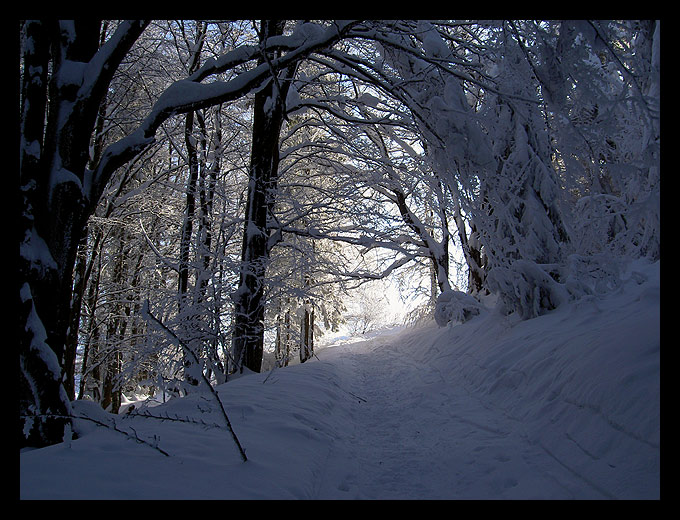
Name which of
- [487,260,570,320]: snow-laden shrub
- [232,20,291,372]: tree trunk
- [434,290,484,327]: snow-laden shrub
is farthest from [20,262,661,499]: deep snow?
[434,290,484,327]: snow-laden shrub

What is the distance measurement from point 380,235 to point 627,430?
6124mm

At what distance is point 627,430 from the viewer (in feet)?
8.23

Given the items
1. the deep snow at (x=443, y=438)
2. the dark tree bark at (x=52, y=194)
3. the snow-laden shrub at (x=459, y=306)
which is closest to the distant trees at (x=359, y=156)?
the dark tree bark at (x=52, y=194)

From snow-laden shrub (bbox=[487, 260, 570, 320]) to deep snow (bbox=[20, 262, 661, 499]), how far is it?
81 centimetres

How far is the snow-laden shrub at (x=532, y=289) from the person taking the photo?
612cm

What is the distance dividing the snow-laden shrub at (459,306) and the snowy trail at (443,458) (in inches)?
173

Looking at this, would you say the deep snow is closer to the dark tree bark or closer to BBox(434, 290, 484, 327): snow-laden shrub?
the dark tree bark

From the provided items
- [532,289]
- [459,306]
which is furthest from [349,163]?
[532,289]

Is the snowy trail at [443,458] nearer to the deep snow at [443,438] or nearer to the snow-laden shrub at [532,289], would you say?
the deep snow at [443,438]

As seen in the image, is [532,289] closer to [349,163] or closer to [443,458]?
[443,458]

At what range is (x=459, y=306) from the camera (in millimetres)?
9516

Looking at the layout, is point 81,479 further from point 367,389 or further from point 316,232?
point 316,232
